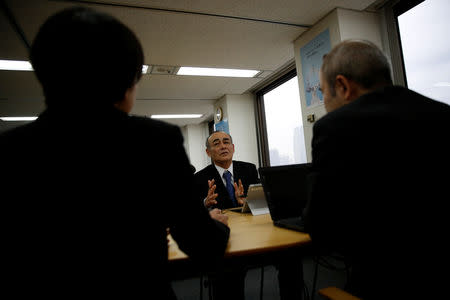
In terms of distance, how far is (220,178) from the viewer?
2646mm

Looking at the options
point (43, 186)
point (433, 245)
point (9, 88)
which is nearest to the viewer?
point (43, 186)

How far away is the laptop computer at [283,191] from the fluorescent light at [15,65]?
313cm

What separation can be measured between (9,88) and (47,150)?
4.25 m

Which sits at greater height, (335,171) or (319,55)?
(319,55)

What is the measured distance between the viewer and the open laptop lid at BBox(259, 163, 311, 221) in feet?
4.49

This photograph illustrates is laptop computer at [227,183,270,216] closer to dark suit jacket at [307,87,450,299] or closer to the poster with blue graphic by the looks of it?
dark suit jacket at [307,87,450,299]

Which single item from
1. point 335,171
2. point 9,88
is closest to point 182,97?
point 9,88

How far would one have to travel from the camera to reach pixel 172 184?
656 millimetres

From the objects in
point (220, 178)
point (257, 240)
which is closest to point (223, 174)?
point (220, 178)

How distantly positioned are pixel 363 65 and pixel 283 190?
71cm

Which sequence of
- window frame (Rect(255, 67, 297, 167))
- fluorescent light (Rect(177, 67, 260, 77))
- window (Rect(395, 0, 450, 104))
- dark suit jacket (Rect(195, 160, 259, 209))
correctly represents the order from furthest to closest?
window frame (Rect(255, 67, 297, 167)) < fluorescent light (Rect(177, 67, 260, 77)) < dark suit jacket (Rect(195, 160, 259, 209)) < window (Rect(395, 0, 450, 104))

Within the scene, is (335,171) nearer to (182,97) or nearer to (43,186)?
(43,186)

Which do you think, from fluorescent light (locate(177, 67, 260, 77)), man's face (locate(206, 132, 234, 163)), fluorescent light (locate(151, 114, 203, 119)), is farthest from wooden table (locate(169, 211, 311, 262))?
fluorescent light (locate(151, 114, 203, 119))

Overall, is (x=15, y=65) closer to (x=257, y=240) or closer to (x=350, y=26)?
(x=257, y=240)
